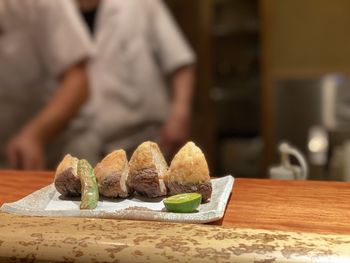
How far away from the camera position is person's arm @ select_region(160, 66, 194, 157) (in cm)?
296

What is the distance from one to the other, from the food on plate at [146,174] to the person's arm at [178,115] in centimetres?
209

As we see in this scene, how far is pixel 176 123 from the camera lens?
9.91ft

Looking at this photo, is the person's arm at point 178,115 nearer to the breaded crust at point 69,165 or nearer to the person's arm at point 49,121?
the person's arm at point 49,121

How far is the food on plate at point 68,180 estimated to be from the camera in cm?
80

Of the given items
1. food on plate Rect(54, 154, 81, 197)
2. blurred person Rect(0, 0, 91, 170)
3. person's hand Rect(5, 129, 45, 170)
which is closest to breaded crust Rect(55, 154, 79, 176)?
food on plate Rect(54, 154, 81, 197)

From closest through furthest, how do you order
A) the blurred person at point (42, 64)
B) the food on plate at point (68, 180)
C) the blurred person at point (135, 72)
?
1. the food on plate at point (68, 180)
2. the blurred person at point (42, 64)
3. the blurred person at point (135, 72)

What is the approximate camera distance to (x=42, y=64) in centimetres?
250

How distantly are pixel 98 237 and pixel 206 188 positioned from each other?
19cm

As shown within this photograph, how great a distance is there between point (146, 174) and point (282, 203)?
18cm

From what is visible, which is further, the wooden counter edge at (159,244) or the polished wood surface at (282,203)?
the polished wood surface at (282,203)

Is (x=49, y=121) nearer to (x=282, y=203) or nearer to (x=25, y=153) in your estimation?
(x=25, y=153)

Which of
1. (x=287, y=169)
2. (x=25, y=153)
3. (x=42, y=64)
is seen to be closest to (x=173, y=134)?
(x=42, y=64)

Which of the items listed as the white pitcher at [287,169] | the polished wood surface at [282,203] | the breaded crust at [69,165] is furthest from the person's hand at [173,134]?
the breaded crust at [69,165]

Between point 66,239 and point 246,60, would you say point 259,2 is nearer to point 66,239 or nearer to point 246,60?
point 246,60
